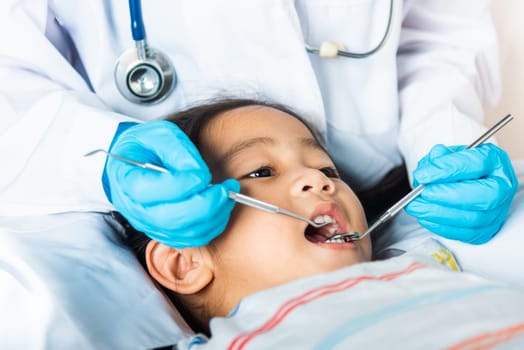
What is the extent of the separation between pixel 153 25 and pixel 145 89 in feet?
0.41

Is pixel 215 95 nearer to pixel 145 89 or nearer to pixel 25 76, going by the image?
pixel 145 89

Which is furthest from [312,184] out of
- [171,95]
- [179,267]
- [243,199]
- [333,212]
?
[171,95]

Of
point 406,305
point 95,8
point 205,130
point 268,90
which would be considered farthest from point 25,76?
point 406,305

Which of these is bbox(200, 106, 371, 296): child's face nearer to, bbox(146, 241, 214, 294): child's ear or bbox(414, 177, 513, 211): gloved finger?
bbox(146, 241, 214, 294): child's ear

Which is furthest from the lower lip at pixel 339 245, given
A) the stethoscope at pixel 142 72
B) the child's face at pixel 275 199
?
the stethoscope at pixel 142 72

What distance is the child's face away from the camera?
1.05 meters

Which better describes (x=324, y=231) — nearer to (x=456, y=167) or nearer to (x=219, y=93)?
(x=456, y=167)

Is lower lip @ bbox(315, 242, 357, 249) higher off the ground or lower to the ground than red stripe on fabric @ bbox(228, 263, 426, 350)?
lower

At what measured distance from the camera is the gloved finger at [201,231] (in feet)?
3.29

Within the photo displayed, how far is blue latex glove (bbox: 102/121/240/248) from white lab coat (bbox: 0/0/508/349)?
0.13 m

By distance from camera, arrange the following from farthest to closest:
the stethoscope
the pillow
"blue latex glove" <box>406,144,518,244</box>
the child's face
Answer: the stethoscope < "blue latex glove" <box>406,144,518,244</box> < the child's face < the pillow

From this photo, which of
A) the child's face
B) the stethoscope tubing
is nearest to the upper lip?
the child's face

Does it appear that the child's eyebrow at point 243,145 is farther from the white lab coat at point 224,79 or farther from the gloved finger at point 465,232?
the gloved finger at point 465,232

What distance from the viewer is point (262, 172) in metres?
1.16
